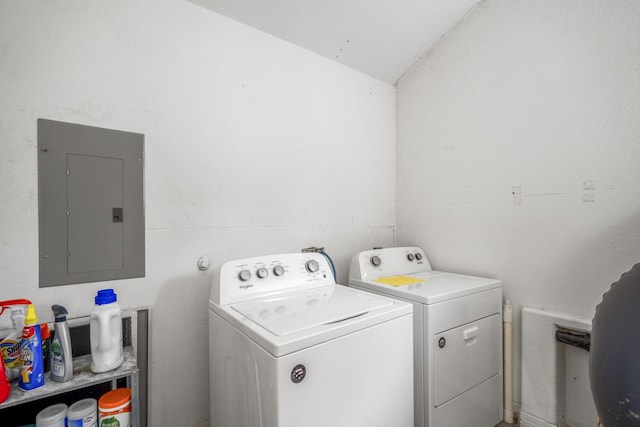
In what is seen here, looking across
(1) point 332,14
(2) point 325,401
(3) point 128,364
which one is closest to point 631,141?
(1) point 332,14

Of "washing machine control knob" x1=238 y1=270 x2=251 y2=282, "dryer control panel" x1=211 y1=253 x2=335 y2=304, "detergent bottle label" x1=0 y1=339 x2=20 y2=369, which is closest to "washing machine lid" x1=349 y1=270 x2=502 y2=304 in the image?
"dryer control panel" x1=211 y1=253 x2=335 y2=304

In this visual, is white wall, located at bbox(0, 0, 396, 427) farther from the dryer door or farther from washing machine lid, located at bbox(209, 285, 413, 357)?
the dryer door

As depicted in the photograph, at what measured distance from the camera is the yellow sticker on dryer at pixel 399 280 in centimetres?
161

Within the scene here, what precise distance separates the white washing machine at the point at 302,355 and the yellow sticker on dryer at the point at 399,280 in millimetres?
286

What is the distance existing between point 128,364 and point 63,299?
1.32 feet

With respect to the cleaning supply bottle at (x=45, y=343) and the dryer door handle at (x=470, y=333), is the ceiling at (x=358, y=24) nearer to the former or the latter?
the cleaning supply bottle at (x=45, y=343)

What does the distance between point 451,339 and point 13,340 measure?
170 centimetres

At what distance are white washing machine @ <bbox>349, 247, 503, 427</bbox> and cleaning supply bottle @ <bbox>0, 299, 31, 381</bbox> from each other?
4.72 ft

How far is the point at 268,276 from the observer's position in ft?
4.61

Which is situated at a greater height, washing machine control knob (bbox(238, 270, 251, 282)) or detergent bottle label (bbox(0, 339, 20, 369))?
washing machine control knob (bbox(238, 270, 251, 282))

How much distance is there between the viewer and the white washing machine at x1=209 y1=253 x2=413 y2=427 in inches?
35.1

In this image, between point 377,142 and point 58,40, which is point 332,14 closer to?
point 377,142

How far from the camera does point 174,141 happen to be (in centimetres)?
141

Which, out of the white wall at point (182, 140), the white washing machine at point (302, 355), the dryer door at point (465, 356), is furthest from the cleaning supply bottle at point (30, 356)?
the dryer door at point (465, 356)
